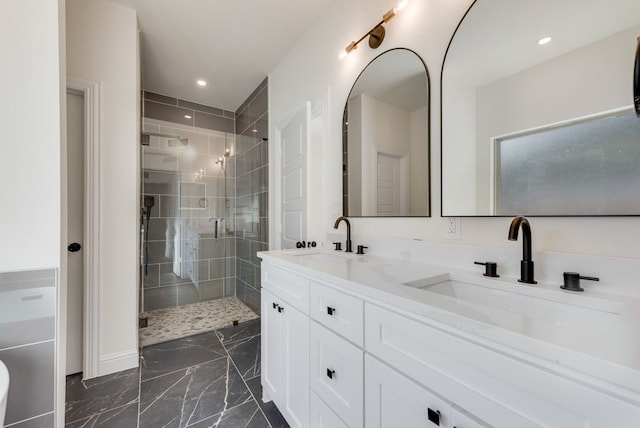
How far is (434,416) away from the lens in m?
0.65

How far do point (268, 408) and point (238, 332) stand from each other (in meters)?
1.12

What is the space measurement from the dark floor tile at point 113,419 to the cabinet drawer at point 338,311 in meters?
1.28

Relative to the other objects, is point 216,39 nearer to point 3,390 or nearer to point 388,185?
point 388,185

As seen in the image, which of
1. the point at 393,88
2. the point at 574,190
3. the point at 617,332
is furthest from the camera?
the point at 393,88

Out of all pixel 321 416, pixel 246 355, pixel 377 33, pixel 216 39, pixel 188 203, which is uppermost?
pixel 216 39

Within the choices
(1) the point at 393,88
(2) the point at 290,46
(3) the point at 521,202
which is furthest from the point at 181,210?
(3) the point at 521,202

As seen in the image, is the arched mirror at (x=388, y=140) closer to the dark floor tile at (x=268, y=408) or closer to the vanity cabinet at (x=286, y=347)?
the vanity cabinet at (x=286, y=347)

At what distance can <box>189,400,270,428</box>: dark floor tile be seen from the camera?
1405 mm

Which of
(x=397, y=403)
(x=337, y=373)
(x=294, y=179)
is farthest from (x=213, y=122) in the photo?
(x=397, y=403)

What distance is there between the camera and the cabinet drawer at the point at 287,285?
1.19 m

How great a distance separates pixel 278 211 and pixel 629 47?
228 cm

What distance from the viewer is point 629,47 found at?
0.76 meters

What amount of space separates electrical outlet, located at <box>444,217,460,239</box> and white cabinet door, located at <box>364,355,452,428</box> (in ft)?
2.18

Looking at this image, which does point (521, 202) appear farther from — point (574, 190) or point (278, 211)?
point (278, 211)
